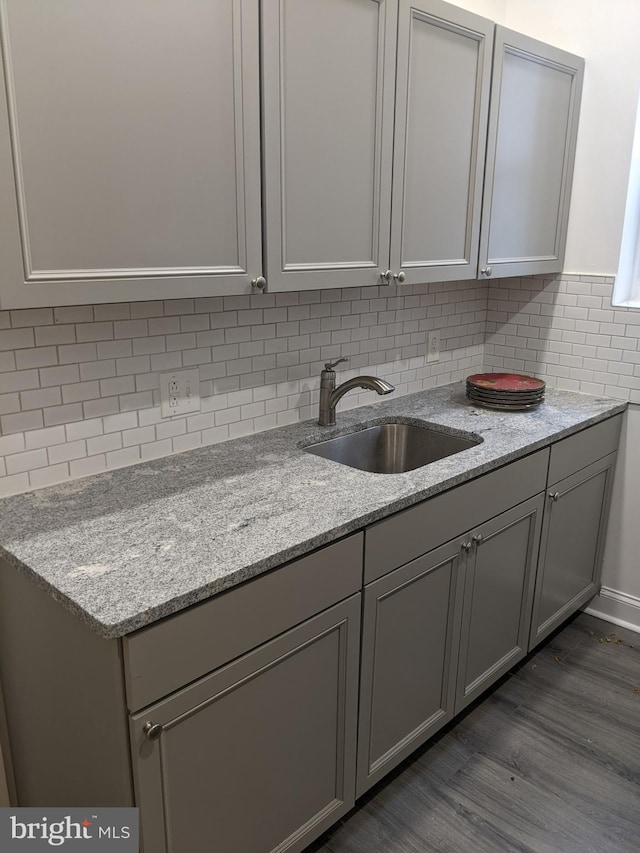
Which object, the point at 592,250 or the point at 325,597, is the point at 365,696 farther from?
the point at 592,250

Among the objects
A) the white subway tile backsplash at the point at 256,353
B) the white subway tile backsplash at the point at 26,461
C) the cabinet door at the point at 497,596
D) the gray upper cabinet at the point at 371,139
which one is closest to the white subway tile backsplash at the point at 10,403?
the white subway tile backsplash at the point at 256,353

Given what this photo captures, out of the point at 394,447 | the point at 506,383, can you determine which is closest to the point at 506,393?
the point at 506,383

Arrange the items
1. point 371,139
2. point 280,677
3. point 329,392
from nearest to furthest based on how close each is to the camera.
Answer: point 280,677, point 371,139, point 329,392

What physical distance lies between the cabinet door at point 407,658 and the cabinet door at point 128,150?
0.91m

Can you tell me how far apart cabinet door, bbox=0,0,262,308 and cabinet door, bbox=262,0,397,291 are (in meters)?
0.07

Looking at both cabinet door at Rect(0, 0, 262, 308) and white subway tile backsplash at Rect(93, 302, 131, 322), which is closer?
cabinet door at Rect(0, 0, 262, 308)

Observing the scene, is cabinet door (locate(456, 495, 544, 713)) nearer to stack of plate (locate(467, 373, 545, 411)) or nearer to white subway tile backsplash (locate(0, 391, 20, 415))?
stack of plate (locate(467, 373, 545, 411))

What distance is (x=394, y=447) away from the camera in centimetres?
248

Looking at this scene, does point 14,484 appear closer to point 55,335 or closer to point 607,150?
point 55,335

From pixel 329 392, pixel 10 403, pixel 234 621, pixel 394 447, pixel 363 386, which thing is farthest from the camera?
pixel 394 447

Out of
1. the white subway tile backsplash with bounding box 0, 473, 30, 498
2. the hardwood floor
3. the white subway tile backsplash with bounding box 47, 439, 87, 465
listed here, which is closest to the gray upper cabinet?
A: the white subway tile backsplash with bounding box 47, 439, 87, 465

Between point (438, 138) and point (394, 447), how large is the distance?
1.03m

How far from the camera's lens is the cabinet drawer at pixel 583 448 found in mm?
2421

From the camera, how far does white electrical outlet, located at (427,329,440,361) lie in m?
2.85
